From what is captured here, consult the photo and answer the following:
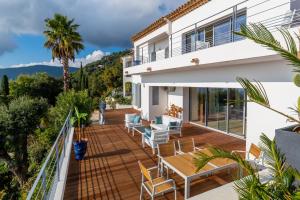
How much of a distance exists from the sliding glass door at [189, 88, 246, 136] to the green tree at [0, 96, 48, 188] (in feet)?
45.2

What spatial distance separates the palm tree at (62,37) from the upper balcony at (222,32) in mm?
10761

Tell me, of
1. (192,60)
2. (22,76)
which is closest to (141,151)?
(192,60)

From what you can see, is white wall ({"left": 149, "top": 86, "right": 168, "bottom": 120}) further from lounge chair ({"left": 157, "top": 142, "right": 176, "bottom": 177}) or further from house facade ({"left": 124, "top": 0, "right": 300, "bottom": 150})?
lounge chair ({"left": 157, "top": 142, "right": 176, "bottom": 177})

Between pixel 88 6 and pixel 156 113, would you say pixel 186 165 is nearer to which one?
pixel 156 113

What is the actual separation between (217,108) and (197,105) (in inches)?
89.6

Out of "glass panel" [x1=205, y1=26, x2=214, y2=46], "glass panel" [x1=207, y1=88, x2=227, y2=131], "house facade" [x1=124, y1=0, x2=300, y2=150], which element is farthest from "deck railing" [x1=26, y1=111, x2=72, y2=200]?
"glass panel" [x1=205, y1=26, x2=214, y2=46]

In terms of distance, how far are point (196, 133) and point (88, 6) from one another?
12.0 m

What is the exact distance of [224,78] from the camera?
10258mm

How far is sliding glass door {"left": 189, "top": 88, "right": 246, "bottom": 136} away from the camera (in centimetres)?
1135

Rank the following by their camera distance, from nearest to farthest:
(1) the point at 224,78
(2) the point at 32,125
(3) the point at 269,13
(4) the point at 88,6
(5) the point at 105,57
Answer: (3) the point at 269,13
(1) the point at 224,78
(4) the point at 88,6
(2) the point at 32,125
(5) the point at 105,57

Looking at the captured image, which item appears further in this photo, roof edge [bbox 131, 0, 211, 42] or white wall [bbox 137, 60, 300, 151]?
roof edge [bbox 131, 0, 211, 42]

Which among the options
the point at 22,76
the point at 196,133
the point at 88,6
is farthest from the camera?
the point at 22,76

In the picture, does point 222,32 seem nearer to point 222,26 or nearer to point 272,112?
point 222,26

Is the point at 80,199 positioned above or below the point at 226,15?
below
